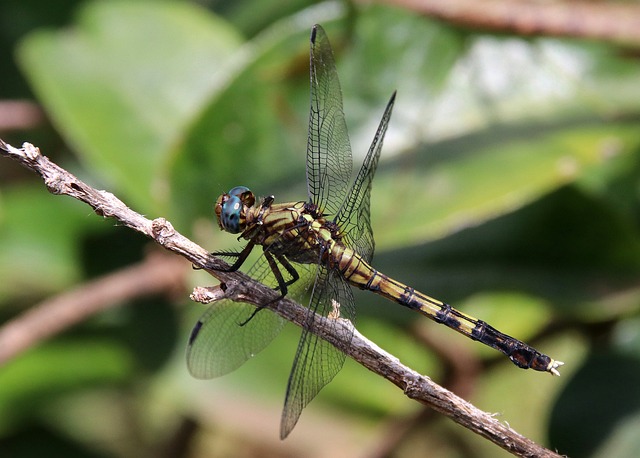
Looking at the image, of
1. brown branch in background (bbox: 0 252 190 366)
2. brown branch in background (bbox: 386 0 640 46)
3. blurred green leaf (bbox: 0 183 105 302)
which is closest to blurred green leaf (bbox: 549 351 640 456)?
brown branch in background (bbox: 386 0 640 46)

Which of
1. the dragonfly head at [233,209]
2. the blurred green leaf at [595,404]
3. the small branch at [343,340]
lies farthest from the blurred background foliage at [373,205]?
the small branch at [343,340]

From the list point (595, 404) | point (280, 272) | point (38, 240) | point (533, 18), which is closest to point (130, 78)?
point (38, 240)

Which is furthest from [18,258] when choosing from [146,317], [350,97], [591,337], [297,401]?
[591,337]

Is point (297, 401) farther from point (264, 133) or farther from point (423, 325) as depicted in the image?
point (423, 325)

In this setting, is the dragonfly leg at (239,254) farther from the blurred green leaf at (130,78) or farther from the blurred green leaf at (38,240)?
the blurred green leaf at (38,240)

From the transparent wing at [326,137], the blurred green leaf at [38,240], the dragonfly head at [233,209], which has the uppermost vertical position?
the transparent wing at [326,137]

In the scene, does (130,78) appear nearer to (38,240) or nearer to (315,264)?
(38,240)
